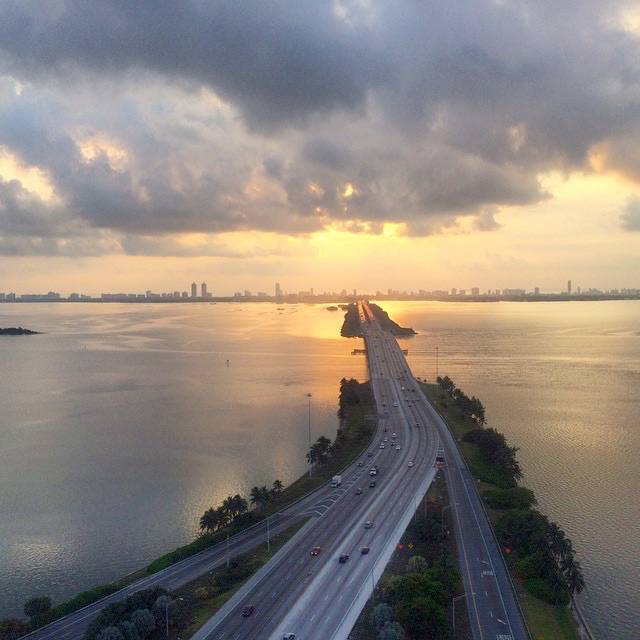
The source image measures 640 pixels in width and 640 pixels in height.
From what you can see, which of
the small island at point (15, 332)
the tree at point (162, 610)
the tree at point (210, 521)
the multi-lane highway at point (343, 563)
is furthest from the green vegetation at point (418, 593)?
the small island at point (15, 332)

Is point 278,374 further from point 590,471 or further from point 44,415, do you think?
point 590,471

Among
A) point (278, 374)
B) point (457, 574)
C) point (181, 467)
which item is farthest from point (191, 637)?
point (278, 374)

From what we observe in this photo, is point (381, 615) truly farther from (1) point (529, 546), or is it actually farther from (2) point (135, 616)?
(1) point (529, 546)

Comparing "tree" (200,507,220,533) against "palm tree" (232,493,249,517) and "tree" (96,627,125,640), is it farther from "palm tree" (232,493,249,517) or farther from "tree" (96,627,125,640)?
"tree" (96,627,125,640)

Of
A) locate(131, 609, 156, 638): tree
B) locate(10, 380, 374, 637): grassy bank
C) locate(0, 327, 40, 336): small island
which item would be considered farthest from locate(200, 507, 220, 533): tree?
locate(0, 327, 40, 336): small island

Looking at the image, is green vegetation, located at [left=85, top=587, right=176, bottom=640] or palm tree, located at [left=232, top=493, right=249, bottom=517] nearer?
green vegetation, located at [left=85, top=587, right=176, bottom=640]

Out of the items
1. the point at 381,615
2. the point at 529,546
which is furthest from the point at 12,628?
the point at 529,546
